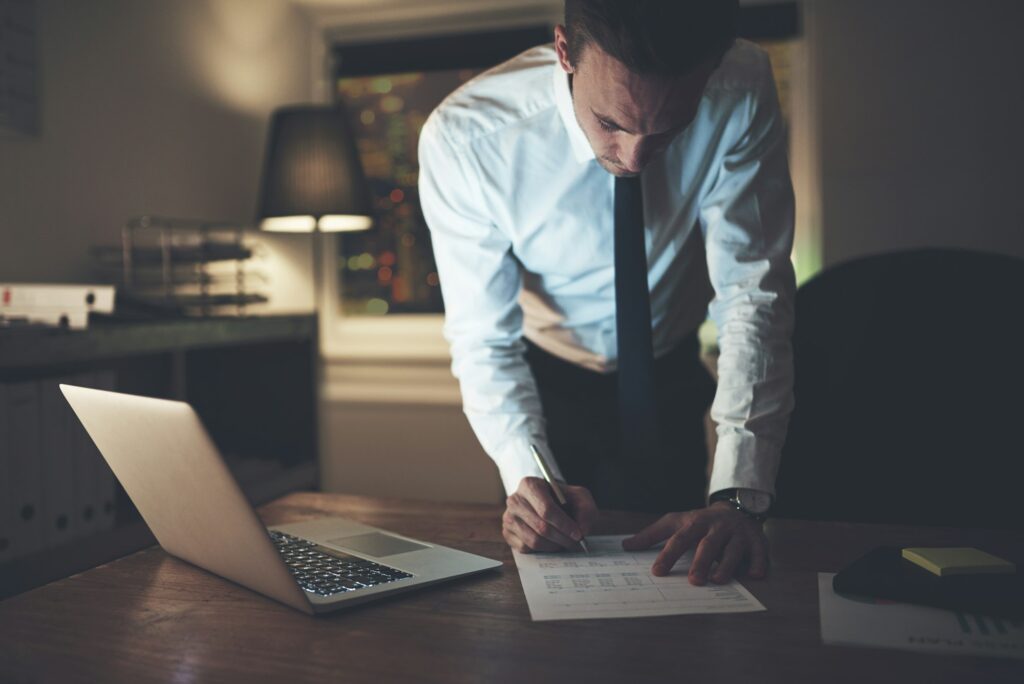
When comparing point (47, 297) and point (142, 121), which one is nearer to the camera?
point (47, 297)

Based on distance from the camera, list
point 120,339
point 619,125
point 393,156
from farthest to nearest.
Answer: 1. point 393,156
2. point 120,339
3. point 619,125

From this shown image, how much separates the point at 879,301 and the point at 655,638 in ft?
3.54

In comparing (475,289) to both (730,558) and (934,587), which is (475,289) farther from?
(934,587)

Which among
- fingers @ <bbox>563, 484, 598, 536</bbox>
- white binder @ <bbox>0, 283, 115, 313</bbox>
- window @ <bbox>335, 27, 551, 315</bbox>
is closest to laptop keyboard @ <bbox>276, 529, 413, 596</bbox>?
fingers @ <bbox>563, 484, 598, 536</bbox>

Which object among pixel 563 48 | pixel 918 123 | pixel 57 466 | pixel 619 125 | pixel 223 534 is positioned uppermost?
pixel 918 123

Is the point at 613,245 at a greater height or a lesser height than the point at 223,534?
greater

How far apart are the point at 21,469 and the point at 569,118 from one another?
4.07ft

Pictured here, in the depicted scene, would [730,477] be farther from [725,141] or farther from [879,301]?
[879,301]

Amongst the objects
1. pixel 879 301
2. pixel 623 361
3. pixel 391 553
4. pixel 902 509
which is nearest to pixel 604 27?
pixel 623 361

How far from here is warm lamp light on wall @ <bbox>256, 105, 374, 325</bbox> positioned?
2.74 metres

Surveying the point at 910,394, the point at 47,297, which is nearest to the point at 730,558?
the point at 910,394

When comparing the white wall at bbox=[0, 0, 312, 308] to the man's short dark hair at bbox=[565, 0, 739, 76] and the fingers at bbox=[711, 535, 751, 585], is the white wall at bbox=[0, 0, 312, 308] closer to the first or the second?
the man's short dark hair at bbox=[565, 0, 739, 76]

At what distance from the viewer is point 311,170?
108 inches

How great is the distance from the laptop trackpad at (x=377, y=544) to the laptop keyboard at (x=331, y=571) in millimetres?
26
